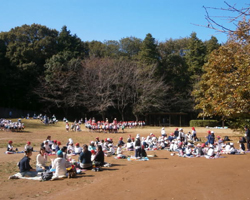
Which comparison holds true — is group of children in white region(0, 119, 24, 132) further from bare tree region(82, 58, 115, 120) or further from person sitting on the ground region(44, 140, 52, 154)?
bare tree region(82, 58, 115, 120)

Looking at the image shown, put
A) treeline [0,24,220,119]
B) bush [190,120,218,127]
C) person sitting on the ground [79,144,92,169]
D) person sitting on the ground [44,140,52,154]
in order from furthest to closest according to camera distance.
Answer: treeline [0,24,220,119]
bush [190,120,218,127]
person sitting on the ground [44,140,52,154]
person sitting on the ground [79,144,92,169]

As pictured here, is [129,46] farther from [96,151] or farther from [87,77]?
[96,151]

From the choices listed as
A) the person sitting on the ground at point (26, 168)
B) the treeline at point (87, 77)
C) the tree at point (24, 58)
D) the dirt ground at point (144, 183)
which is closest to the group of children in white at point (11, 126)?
the treeline at point (87, 77)

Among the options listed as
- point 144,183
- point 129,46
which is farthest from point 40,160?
point 129,46

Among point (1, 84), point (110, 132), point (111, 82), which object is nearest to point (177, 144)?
point (110, 132)

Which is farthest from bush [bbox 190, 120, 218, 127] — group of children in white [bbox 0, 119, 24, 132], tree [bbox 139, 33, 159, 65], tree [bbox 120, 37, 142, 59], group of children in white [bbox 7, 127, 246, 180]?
group of children in white [bbox 0, 119, 24, 132]

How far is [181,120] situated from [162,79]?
7061 mm

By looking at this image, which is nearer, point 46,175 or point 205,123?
point 46,175

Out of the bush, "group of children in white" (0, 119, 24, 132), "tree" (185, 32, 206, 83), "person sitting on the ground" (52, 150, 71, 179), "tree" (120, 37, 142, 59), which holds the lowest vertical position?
"person sitting on the ground" (52, 150, 71, 179)

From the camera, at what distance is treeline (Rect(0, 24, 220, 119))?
1496 inches

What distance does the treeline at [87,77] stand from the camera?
38.0 meters

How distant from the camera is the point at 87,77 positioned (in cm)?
3838

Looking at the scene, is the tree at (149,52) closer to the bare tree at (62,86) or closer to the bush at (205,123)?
the bare tree at (62,86)

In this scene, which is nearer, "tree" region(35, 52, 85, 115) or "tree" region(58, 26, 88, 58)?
"tree" region(35, 52, 85, 115)
